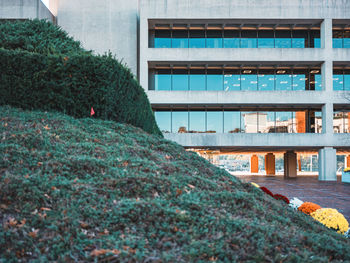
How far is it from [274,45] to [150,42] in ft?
39.0

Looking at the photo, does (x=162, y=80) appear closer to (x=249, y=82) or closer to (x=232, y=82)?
(x=232, y=82)

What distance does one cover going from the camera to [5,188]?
3922 mm

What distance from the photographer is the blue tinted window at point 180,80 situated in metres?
26.6

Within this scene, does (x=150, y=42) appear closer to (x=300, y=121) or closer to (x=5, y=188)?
(x=300, y=121)

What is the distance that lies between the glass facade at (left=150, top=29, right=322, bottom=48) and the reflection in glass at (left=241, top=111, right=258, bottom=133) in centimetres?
651

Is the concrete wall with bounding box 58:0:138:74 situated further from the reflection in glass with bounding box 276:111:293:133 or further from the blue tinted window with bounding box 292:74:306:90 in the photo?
the blue tinted window with bounding box 292:74:306:90

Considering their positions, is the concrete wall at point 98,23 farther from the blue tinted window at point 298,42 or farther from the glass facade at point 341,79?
the glass facade at point 341,79

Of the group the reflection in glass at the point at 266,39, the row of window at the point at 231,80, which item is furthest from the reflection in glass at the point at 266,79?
the reflection in glass at the point at 266,39

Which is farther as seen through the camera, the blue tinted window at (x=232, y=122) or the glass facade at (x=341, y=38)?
the glass facade at (x=341, y=38)

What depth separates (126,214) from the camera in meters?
3.75

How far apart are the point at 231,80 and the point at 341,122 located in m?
11.4

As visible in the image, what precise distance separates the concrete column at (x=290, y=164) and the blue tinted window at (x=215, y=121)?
11.5 m

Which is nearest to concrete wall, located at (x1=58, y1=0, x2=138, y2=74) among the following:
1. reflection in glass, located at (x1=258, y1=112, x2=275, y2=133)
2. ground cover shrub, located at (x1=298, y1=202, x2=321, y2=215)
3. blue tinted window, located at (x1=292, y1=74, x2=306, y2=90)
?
reflection in glass, located at (x1=258, y1=112, x2=275, y2=133)

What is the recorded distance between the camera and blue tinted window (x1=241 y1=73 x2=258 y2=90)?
26672mm
